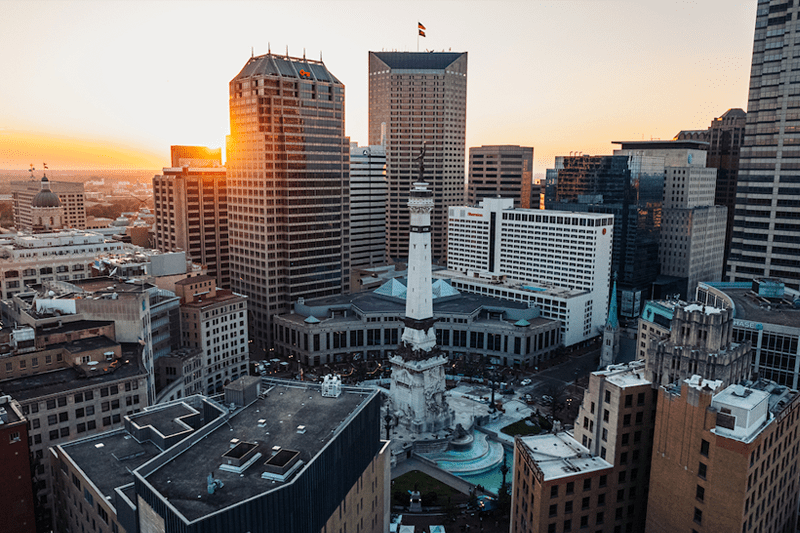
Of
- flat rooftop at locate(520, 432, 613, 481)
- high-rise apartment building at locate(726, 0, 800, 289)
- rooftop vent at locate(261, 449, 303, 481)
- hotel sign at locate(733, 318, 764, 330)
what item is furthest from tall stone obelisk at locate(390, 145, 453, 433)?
high-rise apartment building at locate(726, 0, 800, 289)

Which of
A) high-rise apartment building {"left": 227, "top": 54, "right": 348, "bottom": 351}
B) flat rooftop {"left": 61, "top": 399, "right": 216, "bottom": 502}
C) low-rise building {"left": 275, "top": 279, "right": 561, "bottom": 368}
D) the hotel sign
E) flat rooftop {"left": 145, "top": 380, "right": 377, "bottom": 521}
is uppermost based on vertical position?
high-rise apartment building {"left": 227, "top": 54, "right": 348, "bottom": 351}

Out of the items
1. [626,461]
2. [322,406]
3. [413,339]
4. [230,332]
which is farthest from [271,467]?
[230,332]

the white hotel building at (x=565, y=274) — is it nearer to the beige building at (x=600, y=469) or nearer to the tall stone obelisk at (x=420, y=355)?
the tall stone obelisk at (x=420, y=355)

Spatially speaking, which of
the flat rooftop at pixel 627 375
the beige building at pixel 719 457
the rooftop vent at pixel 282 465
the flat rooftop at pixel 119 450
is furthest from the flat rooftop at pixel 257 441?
the beige building at pixel 719 457

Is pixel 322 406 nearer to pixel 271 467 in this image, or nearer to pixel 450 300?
pixel 271 467

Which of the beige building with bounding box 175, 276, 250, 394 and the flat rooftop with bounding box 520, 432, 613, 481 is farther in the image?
the beige building with bounding box 175, 276, 250, 394

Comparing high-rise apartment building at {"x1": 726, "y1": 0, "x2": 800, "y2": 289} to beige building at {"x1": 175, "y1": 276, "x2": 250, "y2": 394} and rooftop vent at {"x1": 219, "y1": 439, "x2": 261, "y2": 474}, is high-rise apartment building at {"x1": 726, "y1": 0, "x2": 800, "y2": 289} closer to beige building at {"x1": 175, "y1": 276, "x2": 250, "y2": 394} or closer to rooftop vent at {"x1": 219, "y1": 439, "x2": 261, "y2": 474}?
beige building at {"x1": 175, "y1": 276, "x2": 250, "y2": 394}

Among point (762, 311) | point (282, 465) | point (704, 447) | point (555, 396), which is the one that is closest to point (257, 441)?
point (282, 465)
